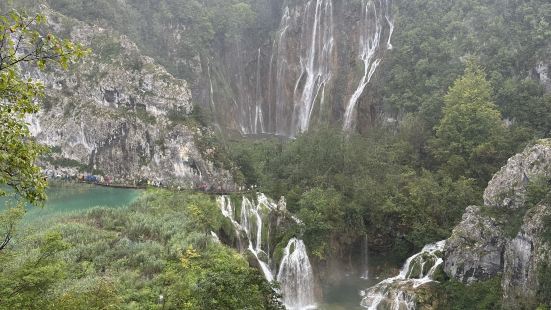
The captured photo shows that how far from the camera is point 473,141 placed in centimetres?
2906

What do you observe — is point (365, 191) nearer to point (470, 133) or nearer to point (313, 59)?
point (470, 133)

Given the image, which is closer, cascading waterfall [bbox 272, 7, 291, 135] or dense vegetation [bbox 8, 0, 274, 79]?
cascading waterfall [bbox 272, 7, 291, 135]

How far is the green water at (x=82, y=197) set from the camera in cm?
2958

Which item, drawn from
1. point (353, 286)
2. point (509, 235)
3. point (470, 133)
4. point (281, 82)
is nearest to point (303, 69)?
point (281, 82)

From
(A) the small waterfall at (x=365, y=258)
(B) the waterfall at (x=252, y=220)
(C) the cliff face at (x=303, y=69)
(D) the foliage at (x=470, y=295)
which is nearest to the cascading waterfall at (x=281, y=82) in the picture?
(C) the cliff face at (x=303, y=69)

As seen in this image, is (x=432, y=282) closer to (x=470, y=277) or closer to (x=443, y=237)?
(x=470, y=277)

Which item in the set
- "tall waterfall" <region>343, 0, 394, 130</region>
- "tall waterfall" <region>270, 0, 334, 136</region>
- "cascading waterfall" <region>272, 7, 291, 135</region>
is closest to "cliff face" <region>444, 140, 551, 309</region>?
"tall waterfall" <region>343, 0, 394, 130</region>

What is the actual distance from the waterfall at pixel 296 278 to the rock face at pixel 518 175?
10.4 meters

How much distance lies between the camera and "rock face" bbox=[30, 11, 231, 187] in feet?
140

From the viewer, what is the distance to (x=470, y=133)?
2997 cm

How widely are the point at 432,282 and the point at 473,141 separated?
462 inches

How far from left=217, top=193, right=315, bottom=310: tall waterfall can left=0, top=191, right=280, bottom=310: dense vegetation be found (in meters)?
1.59

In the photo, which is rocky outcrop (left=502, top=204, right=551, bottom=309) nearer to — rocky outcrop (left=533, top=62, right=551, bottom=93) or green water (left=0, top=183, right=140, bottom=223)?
rocky outcrop (left=533, top=62, right=551, bottom=93)

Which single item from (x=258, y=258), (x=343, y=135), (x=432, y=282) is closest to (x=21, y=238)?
(x=258, y=258)
